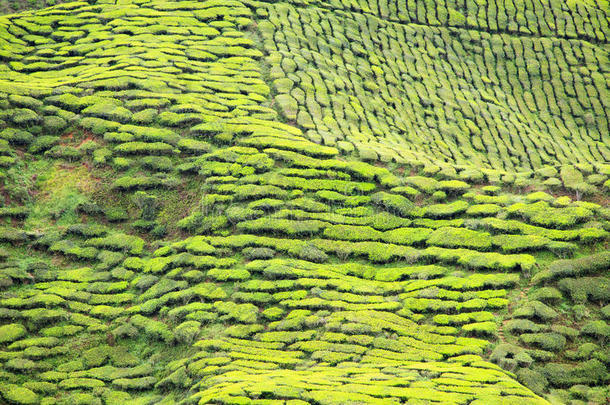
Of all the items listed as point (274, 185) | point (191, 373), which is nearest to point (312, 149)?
point (274, 185)

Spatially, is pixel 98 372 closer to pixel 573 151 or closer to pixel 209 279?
pixel 209 279

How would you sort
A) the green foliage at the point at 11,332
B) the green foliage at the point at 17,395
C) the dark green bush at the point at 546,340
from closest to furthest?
the green foliage at the point at 17,395
the dark green bush at the point at 546,340
the green foliage at the point at 11,332

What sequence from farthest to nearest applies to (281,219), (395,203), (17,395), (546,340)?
(395,203)
(281,219)
(546,340)
(17,395)

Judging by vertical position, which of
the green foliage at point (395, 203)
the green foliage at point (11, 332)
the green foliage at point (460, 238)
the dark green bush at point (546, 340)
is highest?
the green foliage at point (395, 203)

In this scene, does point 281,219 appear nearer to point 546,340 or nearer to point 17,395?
point 546,340

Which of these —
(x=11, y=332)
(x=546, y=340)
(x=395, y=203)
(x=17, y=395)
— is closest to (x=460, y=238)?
(x=395, y=203)

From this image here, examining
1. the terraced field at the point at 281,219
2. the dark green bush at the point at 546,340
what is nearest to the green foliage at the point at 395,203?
the terraced field at the point at 281,219

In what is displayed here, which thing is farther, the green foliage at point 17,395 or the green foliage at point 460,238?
the green foliage at point 460,238

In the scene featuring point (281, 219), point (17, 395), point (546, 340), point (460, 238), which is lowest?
point (17, 395)

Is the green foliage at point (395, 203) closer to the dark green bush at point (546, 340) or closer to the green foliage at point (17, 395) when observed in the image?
the dark green bush at point (546, 340)

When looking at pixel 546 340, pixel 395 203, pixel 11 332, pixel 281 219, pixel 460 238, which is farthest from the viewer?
pixel 395 203
